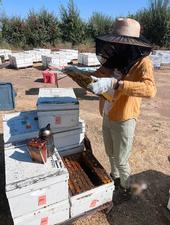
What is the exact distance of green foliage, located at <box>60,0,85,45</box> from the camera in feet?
72.7

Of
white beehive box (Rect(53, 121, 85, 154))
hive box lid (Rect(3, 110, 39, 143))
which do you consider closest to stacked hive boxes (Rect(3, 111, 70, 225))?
hive box lid (Rect(3, 110, 39, 143))

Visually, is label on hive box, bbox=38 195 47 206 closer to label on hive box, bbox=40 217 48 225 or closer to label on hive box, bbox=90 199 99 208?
label on hive box, bbox=40 217 48 225

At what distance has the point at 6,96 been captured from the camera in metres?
2.08

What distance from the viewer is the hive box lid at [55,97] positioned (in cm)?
302

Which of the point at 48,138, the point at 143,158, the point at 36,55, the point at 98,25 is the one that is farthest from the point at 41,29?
the point at 48,138

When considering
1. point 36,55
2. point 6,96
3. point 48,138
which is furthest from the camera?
point 36,55

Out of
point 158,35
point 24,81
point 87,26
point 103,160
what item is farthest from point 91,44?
point 103,160

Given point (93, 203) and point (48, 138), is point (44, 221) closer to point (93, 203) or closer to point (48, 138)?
point (93, 203)

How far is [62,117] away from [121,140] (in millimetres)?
A: 833

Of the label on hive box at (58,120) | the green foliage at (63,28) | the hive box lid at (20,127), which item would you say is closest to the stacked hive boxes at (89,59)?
the green foliage at (63,28)

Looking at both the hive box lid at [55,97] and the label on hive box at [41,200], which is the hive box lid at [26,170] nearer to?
the label on hive box at [41,200]

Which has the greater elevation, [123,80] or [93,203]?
[123,80]

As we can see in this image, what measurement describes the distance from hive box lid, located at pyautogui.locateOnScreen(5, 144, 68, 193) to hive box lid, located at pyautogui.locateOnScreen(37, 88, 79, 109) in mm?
703

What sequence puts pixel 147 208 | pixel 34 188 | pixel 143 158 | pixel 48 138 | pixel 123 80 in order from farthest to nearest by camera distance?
pixel 143 158 → pixel 147 208 → pixel 48 138 → pixel 123 80 → pixel 34 188
